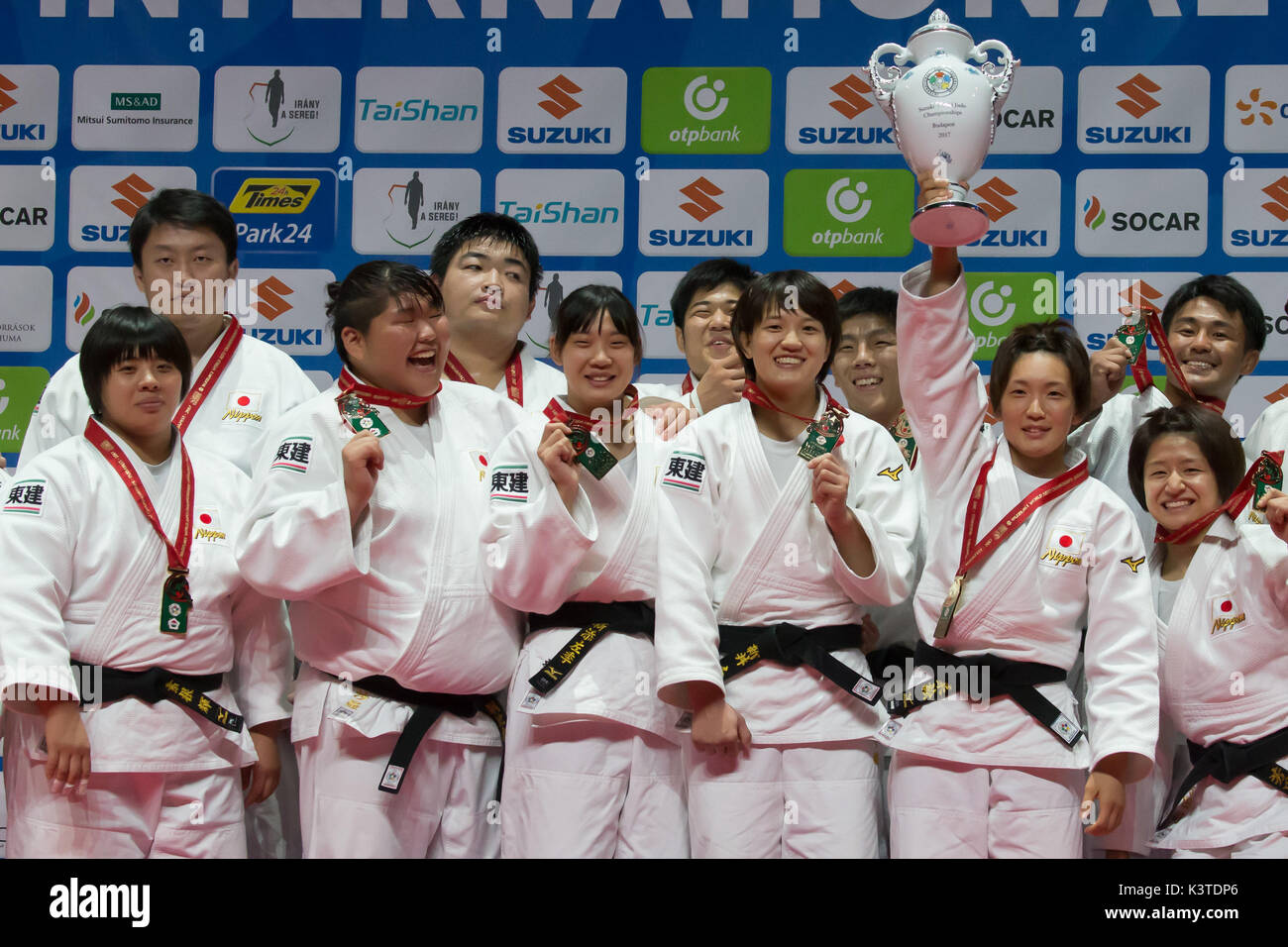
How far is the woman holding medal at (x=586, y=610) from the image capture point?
10.1 ft

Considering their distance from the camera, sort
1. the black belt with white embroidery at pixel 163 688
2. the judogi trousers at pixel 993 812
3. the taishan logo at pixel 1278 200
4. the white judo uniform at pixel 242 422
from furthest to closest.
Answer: the taishan logo at pixel 1278 200
the white judo uniform at pixel 242 422
the black belt with white embroidery at pixel 163 688
the judogi trousers at pixel 993 812

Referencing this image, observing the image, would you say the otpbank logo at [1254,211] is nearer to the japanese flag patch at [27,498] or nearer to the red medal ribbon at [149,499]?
the red medal ribbon at [149,499]

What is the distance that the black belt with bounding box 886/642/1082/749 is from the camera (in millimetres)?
2994

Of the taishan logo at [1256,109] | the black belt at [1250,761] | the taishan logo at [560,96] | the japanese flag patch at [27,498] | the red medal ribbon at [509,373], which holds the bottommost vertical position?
the black belt at [1250,761]

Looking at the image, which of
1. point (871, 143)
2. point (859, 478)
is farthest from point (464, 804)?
point (871, 143)

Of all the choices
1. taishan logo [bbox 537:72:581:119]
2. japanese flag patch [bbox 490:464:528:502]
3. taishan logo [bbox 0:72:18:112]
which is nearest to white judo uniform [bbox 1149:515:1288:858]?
japanese flag patch [bbox 490:464:528:502]

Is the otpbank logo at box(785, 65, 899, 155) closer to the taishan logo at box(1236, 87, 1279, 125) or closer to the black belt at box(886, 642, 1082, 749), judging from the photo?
the taishan logo at box(1236, 87, 1279, 125)

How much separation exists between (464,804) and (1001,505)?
1.53 m

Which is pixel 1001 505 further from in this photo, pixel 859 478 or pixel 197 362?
pixel 197 362

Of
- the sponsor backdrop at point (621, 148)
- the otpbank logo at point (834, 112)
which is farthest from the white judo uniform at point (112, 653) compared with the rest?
the otpbank logo at point (834, 112)

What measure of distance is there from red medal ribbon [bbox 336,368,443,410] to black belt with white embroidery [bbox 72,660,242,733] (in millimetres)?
799

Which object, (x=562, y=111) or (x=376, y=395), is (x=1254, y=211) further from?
(x=376, y=395)

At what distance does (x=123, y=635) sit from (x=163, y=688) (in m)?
0.16

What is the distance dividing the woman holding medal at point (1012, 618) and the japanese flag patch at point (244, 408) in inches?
74.5
